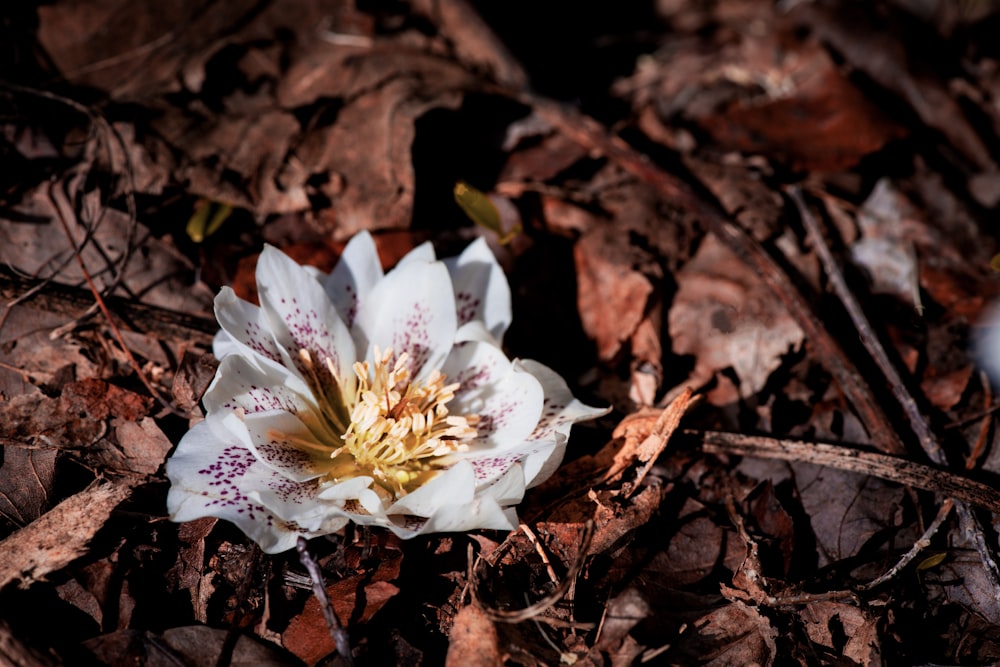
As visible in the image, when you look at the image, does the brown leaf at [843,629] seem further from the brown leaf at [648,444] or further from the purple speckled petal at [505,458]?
the purple speckled petal at [505,458]

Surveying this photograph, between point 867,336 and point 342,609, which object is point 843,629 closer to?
point 867,336

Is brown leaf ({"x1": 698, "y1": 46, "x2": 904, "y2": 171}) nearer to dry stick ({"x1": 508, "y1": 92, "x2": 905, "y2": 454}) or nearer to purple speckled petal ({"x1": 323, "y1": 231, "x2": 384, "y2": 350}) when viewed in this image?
dry stick ({"x1": 508, "y1": 92, "x2": 905, "y2": 454})

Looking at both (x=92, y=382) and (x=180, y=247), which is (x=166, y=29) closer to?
(x=180, y=247)

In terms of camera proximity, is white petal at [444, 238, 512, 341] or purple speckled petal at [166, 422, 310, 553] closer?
purple speckled petal at [166, 422, 310, 553]

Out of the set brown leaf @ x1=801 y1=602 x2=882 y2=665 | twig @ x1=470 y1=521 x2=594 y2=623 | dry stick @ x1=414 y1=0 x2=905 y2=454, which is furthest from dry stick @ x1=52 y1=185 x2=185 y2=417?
brown leaf @ x1=801 y1=602 x2=882 y2=665

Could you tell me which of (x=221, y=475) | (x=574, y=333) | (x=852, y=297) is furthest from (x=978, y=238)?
(x=221, y=475)

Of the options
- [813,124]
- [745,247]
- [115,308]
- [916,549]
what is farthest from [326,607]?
[813,124]

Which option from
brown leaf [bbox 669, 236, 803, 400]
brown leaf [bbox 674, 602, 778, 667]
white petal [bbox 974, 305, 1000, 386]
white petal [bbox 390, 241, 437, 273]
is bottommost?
brown leaf [bbox 674, 602, 778, 667]
